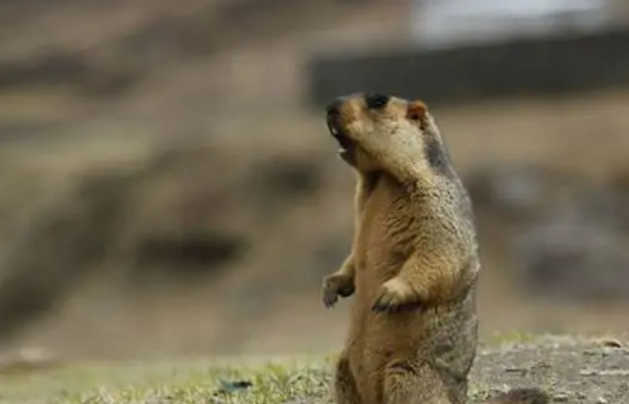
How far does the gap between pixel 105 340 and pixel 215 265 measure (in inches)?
114

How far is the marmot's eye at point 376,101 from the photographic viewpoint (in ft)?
18.7

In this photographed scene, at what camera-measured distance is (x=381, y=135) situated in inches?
224

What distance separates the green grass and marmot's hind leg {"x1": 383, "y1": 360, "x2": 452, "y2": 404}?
1992 mm

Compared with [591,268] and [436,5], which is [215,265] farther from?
[436,5]

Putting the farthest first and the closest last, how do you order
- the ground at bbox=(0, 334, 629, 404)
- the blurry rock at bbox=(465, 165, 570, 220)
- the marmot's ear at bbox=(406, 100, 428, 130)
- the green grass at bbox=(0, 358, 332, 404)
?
the blurry rock at bbox=(465, 165, 570, 220) → the green grass at bbox=(0, 358, 332, 404) → the ground at bbox=(0, 334, 629, 404) → the marmot's ear at bbox=(406, 100, 428, 130)

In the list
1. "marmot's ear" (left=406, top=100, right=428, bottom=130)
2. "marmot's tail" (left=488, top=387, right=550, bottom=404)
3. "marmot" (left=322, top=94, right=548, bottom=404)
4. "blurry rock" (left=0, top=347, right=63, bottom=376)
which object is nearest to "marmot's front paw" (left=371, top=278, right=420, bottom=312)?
"marmot" (left=322, top=94, right=548, bottom=404)

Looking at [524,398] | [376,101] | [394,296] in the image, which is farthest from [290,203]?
[394,296]

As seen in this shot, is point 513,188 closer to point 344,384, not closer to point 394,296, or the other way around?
point 344,384

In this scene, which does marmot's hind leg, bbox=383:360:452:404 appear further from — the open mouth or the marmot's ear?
the marmot's ear

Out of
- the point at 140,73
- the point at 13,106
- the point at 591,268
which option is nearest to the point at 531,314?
the point at 591,268

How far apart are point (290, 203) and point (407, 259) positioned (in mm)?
19132

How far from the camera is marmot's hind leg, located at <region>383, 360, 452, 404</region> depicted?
563cm

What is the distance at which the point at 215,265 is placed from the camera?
24.8m

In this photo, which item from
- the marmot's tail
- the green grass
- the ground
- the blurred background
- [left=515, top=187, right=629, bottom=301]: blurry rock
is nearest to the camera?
the marmot's tail
